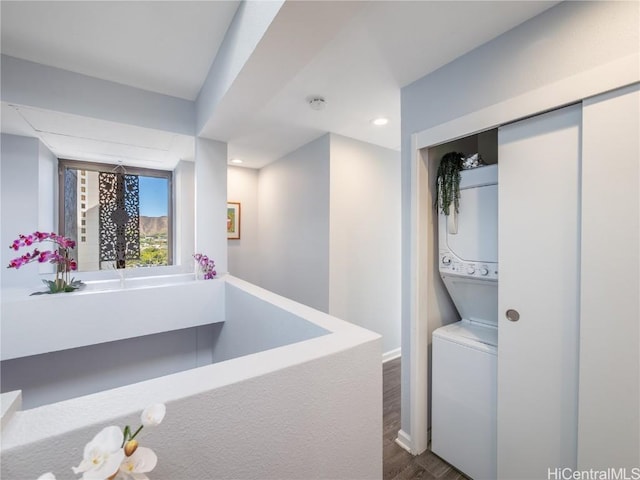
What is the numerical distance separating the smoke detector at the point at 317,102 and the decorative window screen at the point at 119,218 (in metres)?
1.76

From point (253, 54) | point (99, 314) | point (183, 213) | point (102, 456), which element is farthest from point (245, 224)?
point (102, 456)

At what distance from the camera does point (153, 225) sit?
2600 millimetres

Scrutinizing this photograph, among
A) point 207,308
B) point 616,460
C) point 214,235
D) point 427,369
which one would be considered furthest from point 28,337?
point 616,460

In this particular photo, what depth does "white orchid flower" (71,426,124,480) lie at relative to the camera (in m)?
0.40

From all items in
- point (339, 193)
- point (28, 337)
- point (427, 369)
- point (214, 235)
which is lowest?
point (427, 369)

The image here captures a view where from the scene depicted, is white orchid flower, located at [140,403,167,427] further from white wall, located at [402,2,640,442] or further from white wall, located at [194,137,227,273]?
white wall, located at [194,137,227,273]

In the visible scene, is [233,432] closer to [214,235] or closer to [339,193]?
[214,235]

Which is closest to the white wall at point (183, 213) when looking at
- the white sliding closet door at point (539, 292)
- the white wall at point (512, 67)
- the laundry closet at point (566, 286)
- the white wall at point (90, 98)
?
the white wall at point (90, 98)

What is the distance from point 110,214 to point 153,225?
33cm

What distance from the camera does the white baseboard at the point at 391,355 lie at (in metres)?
2.97

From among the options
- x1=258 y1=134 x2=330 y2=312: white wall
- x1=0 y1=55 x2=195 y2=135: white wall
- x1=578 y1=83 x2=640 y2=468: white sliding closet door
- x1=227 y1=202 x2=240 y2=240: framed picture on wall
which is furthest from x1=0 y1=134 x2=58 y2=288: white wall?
x1=578 y1=83 x2=640 y2=468: white sliding closet door

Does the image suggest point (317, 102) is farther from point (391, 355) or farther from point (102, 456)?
point (391, 355)

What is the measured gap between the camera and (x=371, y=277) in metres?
3.01

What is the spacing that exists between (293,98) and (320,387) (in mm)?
1922
